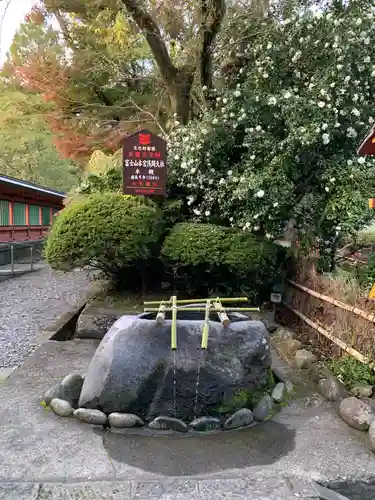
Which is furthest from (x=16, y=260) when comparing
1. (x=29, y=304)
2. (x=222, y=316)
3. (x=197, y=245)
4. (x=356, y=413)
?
(x=356, y=413)

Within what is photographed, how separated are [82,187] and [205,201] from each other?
2.82 m

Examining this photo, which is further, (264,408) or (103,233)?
(103,233)

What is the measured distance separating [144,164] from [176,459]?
5107 mm

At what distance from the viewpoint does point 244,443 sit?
3855mm

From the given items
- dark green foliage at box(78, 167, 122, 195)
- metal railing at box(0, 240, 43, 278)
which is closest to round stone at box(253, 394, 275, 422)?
dark green foliage at box(78, 167, 122, 195)

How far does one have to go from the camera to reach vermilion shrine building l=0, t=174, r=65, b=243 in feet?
58.0

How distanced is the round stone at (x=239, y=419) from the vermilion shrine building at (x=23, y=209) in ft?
46.6

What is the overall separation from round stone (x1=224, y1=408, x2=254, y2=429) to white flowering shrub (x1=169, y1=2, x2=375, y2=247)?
3808 mm

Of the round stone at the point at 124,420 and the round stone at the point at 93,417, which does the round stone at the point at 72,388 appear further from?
the round stone at the point at 124,420

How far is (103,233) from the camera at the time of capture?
7000 mm

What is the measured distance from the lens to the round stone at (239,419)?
13.5 feet

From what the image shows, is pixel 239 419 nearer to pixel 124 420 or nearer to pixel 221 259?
pixel 124 420

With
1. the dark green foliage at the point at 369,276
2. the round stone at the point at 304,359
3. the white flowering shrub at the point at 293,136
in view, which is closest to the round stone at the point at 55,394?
the round stone at the point at 304,359

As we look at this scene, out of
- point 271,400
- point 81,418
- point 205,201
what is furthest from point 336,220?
point 81,418
